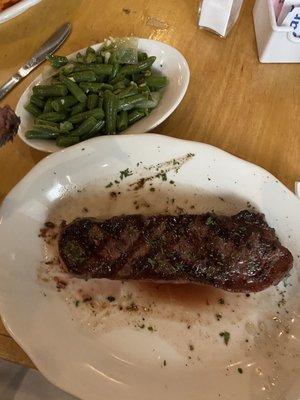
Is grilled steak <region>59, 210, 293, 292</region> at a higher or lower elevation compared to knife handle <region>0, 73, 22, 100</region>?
lower

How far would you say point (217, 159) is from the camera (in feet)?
6.23

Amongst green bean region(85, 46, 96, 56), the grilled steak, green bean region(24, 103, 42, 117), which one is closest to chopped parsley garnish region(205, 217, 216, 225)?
the grilled steak

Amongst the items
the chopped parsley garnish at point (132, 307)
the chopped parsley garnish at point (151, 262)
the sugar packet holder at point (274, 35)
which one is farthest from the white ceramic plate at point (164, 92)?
the chopped parsley garnish at point (132, 307)

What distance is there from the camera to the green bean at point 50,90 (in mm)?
2029

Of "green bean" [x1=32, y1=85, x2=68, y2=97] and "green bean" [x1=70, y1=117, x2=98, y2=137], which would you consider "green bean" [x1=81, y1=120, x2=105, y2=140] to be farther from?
"green bean" [x1=32, y1=85, x2=68, y2=97]

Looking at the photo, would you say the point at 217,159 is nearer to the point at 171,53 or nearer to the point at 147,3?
the point at 171,53

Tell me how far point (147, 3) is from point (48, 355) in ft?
7.28

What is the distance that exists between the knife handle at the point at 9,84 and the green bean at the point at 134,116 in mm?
746

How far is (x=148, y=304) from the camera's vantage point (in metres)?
1.80

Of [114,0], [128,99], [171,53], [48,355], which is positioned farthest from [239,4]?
[48,355]

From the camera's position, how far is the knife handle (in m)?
2.23

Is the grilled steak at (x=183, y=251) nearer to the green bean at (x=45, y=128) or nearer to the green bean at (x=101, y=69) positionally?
the green bean at (x=45, y=128)

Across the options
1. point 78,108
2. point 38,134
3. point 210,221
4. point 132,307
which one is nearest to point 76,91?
point 78,108

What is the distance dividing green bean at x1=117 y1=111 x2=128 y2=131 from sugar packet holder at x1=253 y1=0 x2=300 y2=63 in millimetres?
953
